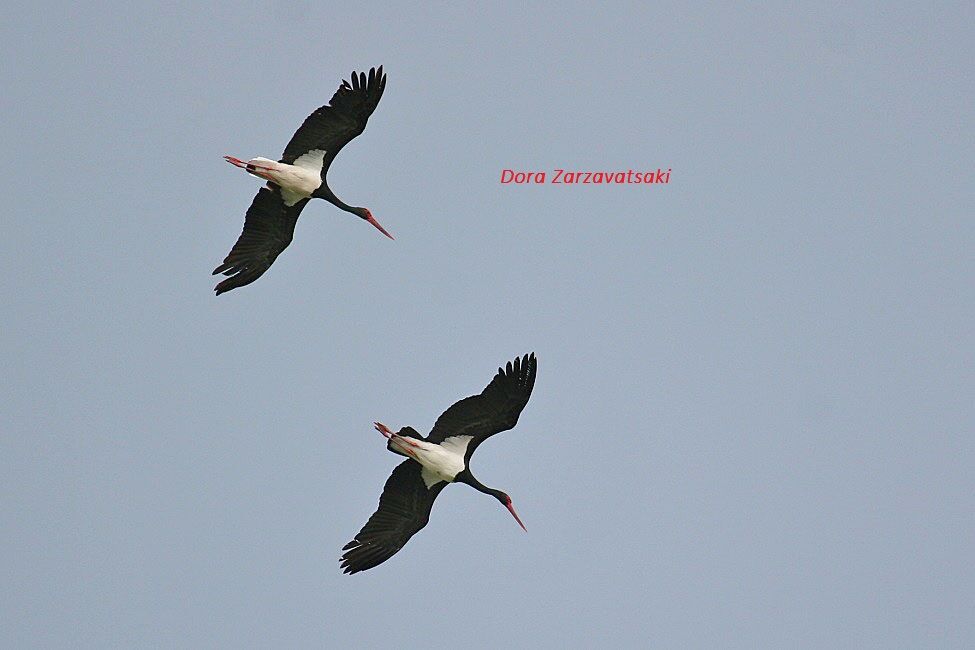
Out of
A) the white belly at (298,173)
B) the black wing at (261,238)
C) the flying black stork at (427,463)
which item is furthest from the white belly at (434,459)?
the white belly at (298,173)

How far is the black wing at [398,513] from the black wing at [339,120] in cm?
484

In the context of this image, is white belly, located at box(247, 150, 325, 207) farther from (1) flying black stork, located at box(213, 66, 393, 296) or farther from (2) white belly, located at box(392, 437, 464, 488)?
(2) white belly, located at box(392, 437, 464, 488)

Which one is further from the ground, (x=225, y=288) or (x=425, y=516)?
(x=225, y=288)

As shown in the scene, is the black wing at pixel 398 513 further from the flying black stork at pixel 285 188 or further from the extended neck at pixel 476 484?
the flying black stork at pixel 285 188

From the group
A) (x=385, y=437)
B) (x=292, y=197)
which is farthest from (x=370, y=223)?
(x=385, y=437)

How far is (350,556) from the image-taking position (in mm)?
28797

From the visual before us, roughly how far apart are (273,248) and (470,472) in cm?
462

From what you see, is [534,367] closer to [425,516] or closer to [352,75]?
[425,516]

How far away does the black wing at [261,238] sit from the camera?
3048 cm

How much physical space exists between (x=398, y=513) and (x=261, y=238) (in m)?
4.79

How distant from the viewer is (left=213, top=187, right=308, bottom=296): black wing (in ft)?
100

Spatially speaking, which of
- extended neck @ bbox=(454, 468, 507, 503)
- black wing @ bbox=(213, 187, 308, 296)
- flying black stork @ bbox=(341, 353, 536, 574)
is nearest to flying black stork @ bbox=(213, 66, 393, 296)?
black wing @ bbox=(213, 187, 308, 296)

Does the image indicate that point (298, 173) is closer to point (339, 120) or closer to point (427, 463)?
point (339, 120)

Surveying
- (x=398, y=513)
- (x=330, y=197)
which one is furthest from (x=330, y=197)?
(x=398, y=513)
